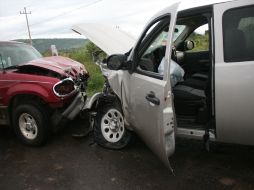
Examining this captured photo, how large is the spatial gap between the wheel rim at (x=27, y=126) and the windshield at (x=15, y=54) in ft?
3.51

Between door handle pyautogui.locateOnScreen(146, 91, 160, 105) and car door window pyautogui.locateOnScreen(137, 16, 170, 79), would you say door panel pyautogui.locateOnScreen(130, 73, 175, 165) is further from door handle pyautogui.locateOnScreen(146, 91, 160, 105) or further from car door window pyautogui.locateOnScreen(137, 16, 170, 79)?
car door window pyautogui.locateOnScreen(137, 16, 170, 79)

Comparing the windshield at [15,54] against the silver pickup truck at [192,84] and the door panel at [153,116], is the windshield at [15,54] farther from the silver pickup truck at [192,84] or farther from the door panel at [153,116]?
the door panel at [153,116]

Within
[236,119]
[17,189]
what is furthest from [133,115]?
[17,189]

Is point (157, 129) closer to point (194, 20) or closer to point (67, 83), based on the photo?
point (194, 20)

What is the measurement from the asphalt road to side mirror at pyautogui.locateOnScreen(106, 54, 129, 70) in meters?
1.39

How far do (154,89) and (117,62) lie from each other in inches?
38.4

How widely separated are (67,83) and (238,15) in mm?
3125

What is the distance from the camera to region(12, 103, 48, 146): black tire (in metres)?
5.91

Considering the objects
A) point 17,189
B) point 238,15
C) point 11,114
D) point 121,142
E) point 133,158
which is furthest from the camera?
point 11,114

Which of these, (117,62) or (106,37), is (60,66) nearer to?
(106,37)

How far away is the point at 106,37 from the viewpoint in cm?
573

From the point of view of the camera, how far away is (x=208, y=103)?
434cm

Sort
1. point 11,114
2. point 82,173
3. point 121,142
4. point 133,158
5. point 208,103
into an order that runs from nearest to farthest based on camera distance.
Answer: point 208,103, point 82,173, point 133,158, point 121,142, point 11,114

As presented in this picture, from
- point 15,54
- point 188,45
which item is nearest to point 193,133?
point 188,45
